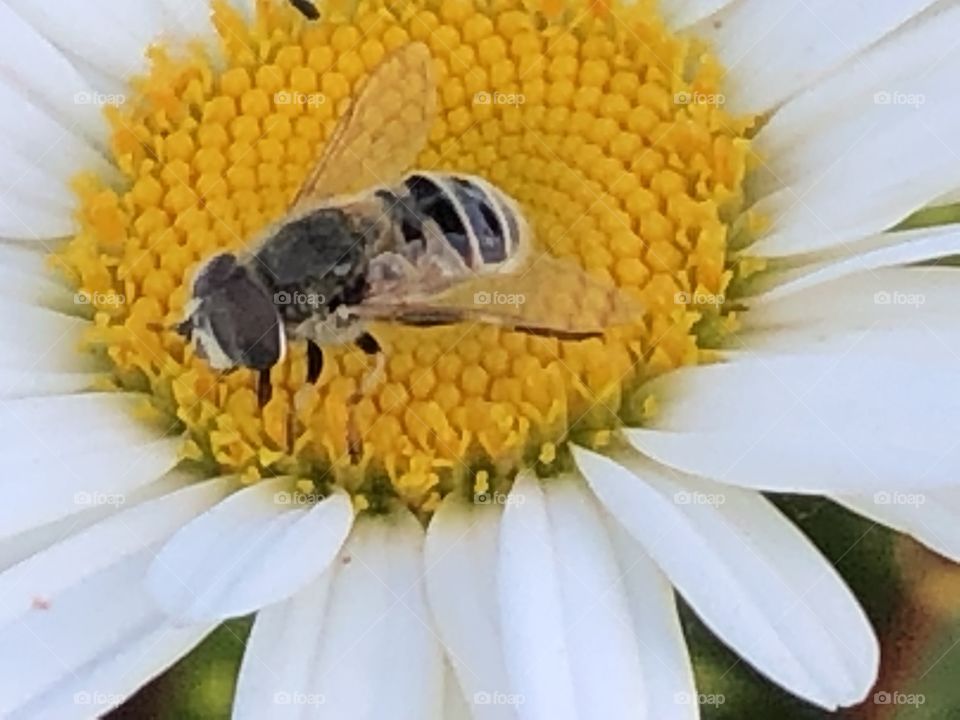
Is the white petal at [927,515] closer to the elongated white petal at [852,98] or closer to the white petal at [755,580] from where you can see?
the white petal at [755,580]

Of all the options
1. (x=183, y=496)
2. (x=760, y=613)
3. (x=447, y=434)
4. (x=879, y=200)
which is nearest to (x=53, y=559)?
(x=183, y=496)

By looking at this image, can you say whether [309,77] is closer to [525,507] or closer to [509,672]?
[525,507]

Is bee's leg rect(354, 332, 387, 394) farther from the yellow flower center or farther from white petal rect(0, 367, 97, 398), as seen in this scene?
white petal rect(0, 367, 97, 398)

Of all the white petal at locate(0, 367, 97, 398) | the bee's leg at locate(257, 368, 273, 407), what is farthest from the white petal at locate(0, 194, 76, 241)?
the bee's leg at locate(257, 368, 273, 407)

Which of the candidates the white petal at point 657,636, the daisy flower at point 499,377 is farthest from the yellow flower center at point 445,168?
the white petal at point 657,636

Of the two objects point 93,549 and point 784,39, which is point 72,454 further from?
point 784,39

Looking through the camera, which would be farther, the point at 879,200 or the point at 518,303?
the point at 879,200
